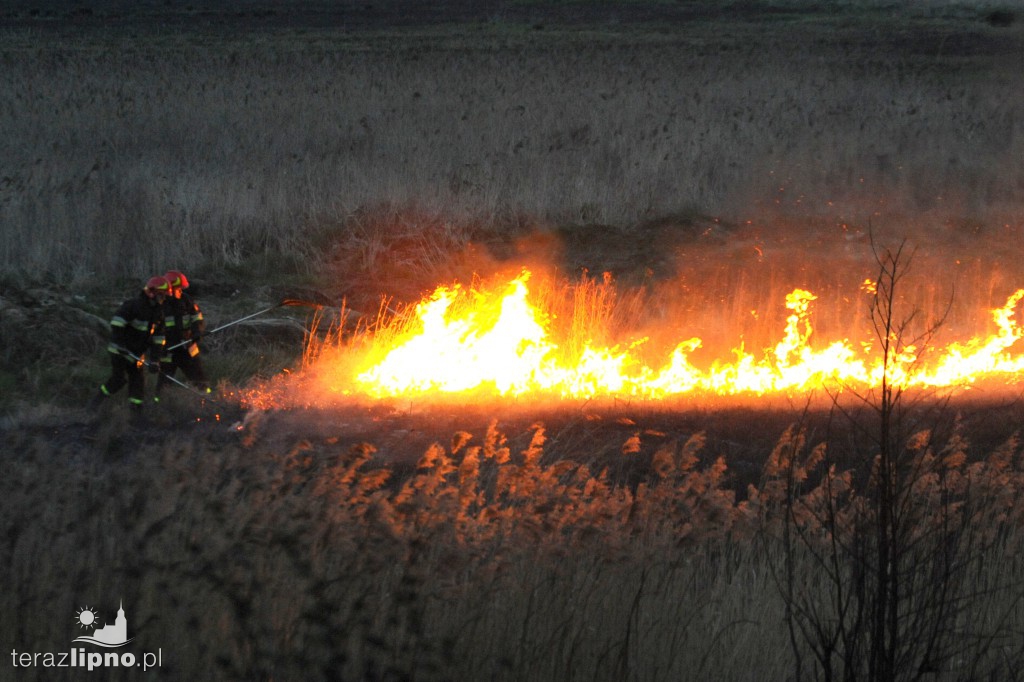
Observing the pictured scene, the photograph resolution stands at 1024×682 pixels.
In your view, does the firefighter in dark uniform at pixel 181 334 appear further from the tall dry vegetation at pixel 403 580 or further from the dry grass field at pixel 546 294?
the tall dry vegetation at pixel 403 580

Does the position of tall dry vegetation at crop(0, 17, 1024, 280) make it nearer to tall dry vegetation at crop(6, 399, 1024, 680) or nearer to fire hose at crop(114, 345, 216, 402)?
fire hose at crop(114, 345, 216, 402)

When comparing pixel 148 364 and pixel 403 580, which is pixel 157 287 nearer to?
pixel 148 364

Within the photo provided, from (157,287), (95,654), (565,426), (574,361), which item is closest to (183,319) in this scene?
(157,287)

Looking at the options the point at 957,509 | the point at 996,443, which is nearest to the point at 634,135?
the point at 996,443

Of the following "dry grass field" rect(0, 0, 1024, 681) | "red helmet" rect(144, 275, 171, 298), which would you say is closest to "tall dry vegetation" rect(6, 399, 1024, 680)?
"dry grass field" rect(0, 0, 1024, 681)

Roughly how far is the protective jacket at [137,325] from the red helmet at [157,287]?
105 mm

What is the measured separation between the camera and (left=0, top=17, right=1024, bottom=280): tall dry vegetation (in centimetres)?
2025

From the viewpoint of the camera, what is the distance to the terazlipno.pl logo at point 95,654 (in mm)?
6215

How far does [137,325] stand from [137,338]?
0.19 metres

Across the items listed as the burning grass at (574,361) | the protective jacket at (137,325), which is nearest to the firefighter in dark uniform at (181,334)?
the protective jacket at (137,325)

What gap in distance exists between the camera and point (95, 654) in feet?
20.5

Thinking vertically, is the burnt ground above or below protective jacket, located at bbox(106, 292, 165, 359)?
below

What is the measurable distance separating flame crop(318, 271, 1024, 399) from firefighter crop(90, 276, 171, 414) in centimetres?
214

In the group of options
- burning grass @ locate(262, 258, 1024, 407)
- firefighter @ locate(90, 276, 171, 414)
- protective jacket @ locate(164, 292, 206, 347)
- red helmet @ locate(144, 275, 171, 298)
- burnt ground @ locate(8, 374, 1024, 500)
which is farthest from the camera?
burning grass @ locate(262, 258, 1024, 407)
